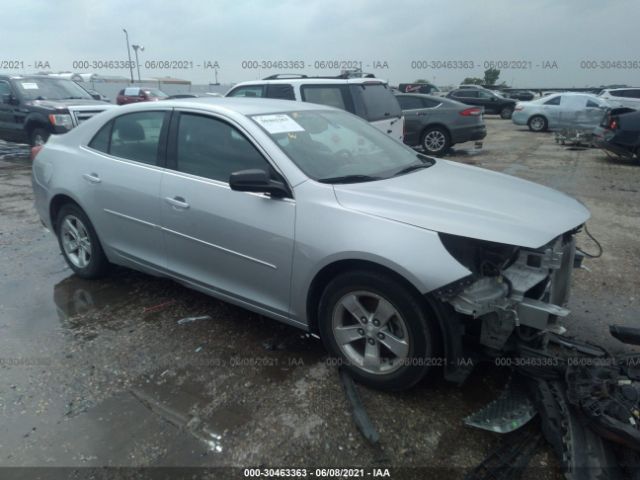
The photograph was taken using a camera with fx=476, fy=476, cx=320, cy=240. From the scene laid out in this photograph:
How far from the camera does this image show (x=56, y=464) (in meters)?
2.34

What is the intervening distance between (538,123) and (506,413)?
18.9 meters

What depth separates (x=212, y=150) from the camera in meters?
3.31

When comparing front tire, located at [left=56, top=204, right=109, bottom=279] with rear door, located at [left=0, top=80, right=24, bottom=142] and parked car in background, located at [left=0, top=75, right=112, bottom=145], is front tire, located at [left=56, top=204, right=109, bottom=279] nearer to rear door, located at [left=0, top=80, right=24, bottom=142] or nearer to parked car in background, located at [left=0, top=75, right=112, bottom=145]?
parked car in background, located at [left=0, top=75, right=112, bottom=145]

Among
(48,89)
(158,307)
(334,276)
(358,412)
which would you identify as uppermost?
(48,89)

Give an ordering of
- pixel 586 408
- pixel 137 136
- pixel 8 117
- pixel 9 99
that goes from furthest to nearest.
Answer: pixel 8 117, pixel 9 99, pixel 137 136, pixel 586 408

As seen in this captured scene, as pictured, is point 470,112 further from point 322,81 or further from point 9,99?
point 9,99

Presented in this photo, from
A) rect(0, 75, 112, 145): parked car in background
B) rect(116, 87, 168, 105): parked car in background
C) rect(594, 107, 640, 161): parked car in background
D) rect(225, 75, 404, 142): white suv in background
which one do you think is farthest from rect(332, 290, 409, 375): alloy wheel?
rect(116, 87, 168, 105): parked car in background

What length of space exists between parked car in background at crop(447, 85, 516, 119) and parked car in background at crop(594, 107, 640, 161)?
16.7 metres

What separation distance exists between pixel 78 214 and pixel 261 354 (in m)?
2.22

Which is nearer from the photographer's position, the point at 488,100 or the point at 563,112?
the point at 563,112

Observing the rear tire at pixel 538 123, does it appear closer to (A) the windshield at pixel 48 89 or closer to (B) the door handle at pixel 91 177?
(A) the windshield at pixel 48 89

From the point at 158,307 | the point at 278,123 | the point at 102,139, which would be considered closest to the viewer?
the point at 278,123

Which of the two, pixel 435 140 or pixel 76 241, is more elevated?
pixel 435 140

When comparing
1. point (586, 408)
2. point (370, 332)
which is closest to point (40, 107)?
point (370, 332)
